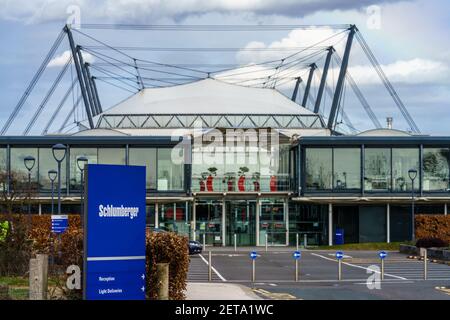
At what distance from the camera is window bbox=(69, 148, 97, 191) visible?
6294cm

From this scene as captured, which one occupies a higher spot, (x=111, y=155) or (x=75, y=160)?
(x=111, y=155)

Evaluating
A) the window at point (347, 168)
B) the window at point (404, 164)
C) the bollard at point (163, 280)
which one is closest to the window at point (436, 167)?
the window at point (404, 164)

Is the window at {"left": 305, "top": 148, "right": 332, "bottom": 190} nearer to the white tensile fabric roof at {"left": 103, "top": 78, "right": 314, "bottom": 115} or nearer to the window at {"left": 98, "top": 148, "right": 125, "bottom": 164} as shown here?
the window at {"left": 98, "top": 148, "right": 125, "bottom": 164}

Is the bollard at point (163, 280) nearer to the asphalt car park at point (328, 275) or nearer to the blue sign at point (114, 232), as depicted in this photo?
the blue sign at point (114, 232)

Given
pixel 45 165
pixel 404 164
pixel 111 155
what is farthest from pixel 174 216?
pixel 404 164

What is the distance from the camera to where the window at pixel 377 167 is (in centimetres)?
6412

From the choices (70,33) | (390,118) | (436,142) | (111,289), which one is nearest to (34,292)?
(111,289)

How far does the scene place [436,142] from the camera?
64.1 meters

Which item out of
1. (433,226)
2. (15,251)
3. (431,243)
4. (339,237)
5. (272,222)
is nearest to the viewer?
(15,251)

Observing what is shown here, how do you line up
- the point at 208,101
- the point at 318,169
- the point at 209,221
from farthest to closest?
the point at 208,101 → the point at 209,221 → the point at 318,169

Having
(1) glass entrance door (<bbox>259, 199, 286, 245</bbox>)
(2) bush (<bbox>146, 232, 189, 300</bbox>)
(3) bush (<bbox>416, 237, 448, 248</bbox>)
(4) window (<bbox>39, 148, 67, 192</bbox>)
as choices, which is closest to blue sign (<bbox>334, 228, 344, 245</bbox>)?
(1) glass entrance door (<bbox>259, 199, 286, 245</bbox>)

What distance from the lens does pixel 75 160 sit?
63.6 m

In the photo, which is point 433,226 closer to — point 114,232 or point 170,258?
point 170,258

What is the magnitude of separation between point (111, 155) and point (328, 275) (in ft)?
101
